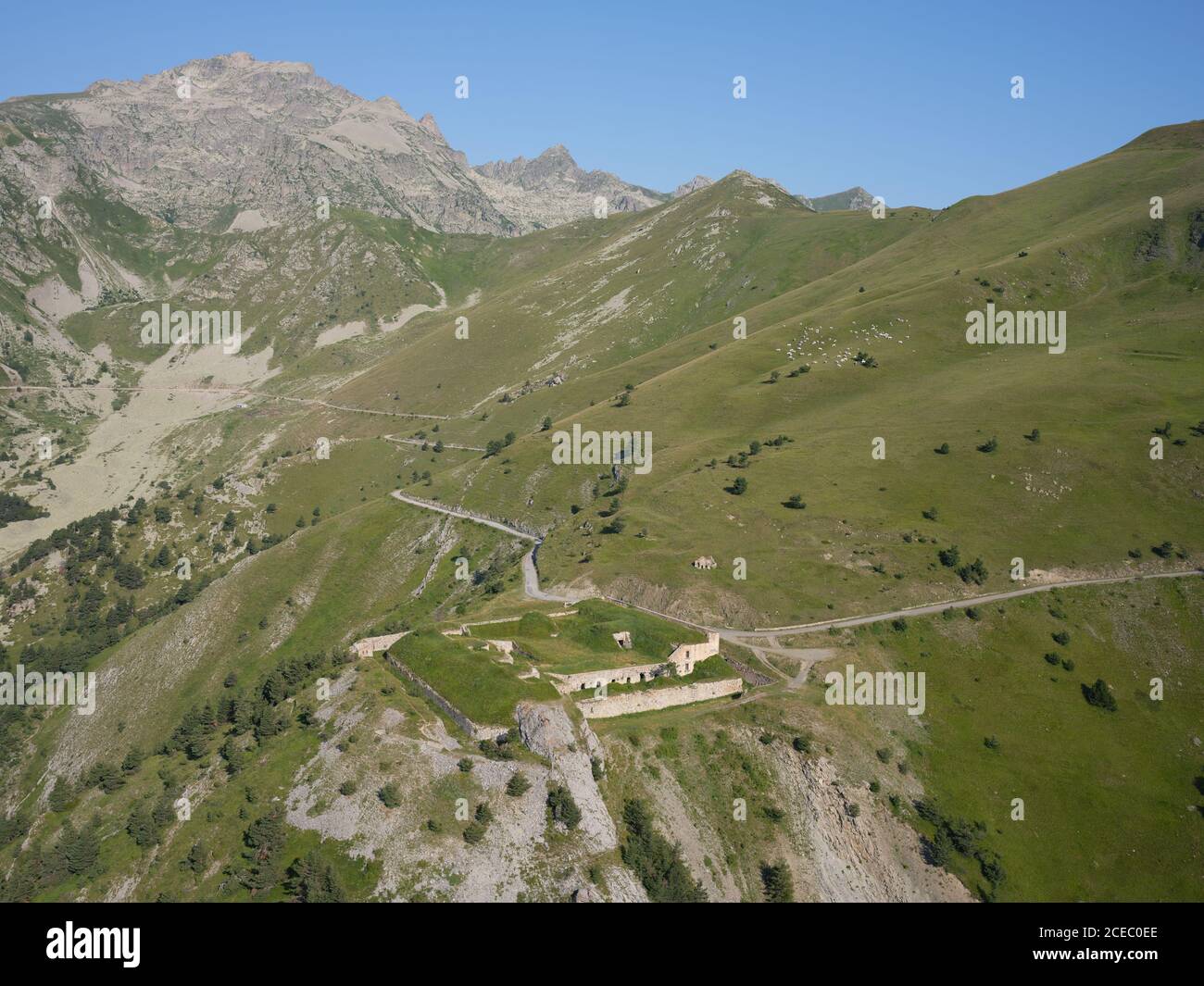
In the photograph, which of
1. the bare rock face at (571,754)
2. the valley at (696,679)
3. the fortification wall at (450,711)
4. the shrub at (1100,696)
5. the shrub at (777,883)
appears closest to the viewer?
the bare rock face at (571,754)

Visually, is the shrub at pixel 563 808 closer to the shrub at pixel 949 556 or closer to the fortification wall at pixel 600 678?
the fortification wall at pixel 600 678

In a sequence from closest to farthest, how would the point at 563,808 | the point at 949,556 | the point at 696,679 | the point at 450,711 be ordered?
the point at 563,808 → the point at 450,711 → the point at 696,679 → the point at 949,556

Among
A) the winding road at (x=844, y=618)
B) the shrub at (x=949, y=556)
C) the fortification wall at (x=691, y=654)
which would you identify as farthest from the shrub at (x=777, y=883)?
the shrub at (x=949, y=556)

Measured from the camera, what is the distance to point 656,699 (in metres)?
80.6

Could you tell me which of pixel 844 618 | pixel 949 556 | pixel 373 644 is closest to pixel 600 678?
pixel 373 644

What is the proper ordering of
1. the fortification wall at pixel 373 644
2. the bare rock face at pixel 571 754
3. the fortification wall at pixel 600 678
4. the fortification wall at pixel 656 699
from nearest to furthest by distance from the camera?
the bare rock face at pixel 571 754, the fortification wall at pixel 656 699, the fortification wall at pixel 600 678, the fortification wall at pixel 373 644

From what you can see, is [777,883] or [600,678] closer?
[777,883]

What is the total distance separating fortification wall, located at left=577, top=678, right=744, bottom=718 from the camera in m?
77.2

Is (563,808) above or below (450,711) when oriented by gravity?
below

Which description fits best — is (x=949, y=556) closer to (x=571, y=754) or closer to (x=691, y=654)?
(x=691, y=654)

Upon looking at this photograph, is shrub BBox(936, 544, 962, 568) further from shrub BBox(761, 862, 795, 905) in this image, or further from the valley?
shrub BBox(761, 862, 795, 905)

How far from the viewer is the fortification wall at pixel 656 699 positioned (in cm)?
7719

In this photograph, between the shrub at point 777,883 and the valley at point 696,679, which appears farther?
the shrub at point 777,883

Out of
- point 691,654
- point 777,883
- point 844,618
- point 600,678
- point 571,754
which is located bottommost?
point 777,883
